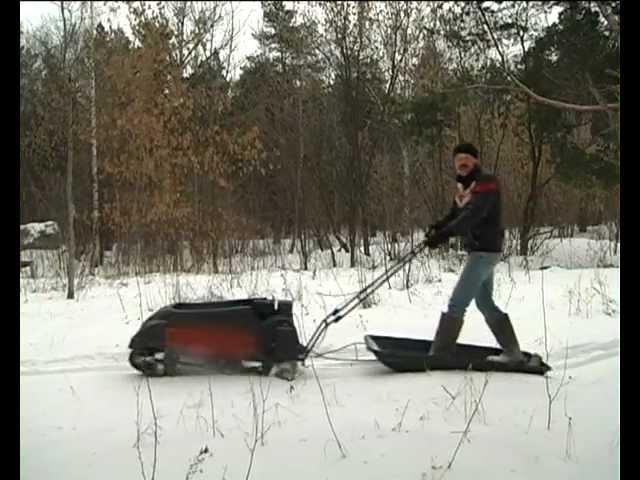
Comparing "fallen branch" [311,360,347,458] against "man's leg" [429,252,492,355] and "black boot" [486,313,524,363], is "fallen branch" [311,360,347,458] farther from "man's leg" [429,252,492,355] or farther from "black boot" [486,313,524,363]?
"black boot" [486,313,524,363]

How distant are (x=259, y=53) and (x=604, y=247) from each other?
886 cm

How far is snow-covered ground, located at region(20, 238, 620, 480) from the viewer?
2.70 metres

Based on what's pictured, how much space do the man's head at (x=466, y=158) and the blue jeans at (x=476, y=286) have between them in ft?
1.67

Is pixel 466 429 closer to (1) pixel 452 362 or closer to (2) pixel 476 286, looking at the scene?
(1) pixel 452 362

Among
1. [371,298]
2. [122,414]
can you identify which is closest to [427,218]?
[371,298]

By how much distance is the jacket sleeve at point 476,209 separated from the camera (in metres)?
3.78

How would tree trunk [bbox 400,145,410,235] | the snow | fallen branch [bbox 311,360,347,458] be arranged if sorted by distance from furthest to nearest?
1. tree trunk [bbox 400,145,410,235]
2. the snow
3. fallen branch [bbox 311,360,347,458]

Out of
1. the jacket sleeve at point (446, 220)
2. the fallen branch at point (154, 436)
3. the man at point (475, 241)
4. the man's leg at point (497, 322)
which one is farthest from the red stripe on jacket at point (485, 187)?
the fallen branch at point (154, 436)

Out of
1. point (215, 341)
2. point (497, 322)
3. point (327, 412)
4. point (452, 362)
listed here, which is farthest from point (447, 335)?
point (215, 341)

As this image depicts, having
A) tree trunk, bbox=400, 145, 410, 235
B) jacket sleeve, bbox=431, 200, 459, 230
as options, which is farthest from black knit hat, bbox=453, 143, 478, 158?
tree trunk, bbox=400, 145, 410, 235

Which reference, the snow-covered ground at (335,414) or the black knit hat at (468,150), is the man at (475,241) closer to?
the black knit hat at (468,150)
